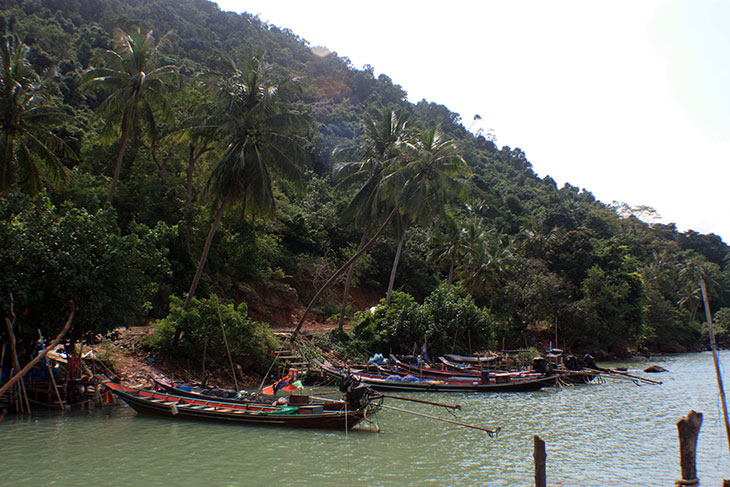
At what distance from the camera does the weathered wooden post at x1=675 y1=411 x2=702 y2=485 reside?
323 inches

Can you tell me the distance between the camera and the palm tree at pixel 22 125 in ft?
58.1

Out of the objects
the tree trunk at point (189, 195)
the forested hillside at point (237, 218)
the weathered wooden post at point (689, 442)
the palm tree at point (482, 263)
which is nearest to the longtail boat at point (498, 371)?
the forested hillside at point (237, 218)

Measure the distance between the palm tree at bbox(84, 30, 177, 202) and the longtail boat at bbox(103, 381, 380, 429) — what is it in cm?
1081

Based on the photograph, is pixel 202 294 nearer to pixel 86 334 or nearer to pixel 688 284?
pixel 86 334

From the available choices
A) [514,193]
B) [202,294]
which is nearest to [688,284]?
[514,193]

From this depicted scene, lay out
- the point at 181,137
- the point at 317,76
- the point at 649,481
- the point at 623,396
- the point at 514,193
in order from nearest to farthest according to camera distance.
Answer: the point at 649,481
the point at 623,396
the point at 181,137
the point at 514,193
the point at 317,76

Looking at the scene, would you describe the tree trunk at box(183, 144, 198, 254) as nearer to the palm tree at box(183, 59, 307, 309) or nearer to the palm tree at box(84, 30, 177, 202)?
the palm tree at box(183, 59, 307, 309)

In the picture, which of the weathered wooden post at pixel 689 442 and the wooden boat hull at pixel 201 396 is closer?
the weathered wooden post at pixel 689 442

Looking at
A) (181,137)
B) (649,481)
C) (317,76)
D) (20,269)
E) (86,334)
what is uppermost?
(317,76)

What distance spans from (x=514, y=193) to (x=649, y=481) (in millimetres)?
62576

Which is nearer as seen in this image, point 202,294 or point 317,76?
point 202,294

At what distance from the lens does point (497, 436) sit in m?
13.3

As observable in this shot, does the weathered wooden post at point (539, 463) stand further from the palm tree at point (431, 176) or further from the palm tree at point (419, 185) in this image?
the palm tree at point (431, 176)

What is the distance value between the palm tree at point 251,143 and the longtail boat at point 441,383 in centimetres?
872
